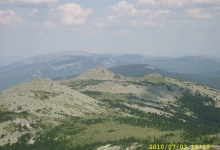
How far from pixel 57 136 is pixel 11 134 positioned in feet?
84.0

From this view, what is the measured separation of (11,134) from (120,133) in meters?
60.8

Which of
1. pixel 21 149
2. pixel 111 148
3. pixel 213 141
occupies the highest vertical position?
pixel 213 141

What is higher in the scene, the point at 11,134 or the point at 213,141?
the point at 213,141

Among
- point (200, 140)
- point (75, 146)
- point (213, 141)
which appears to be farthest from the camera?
point (75, 146)

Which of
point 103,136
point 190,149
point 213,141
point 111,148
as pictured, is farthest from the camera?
point 103,136

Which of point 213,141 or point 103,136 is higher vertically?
point 213,141

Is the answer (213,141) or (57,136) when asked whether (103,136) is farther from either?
(213,141)

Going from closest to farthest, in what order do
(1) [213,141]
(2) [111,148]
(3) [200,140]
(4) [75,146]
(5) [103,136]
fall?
(1) [213,141], (3) [200,140], (2) [111,148], (4) [75,146], (5) [103,136]

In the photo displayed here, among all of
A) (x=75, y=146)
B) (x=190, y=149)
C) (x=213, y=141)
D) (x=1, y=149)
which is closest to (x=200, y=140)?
(x=213, y=141)

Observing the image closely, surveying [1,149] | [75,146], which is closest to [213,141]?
[75,146]

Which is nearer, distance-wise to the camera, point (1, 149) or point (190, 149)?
point (190, 149)

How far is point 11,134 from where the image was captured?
193750mm

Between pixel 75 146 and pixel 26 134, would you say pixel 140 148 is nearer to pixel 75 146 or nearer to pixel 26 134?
pixel 75 146

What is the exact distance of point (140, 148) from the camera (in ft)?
Answer: 396
